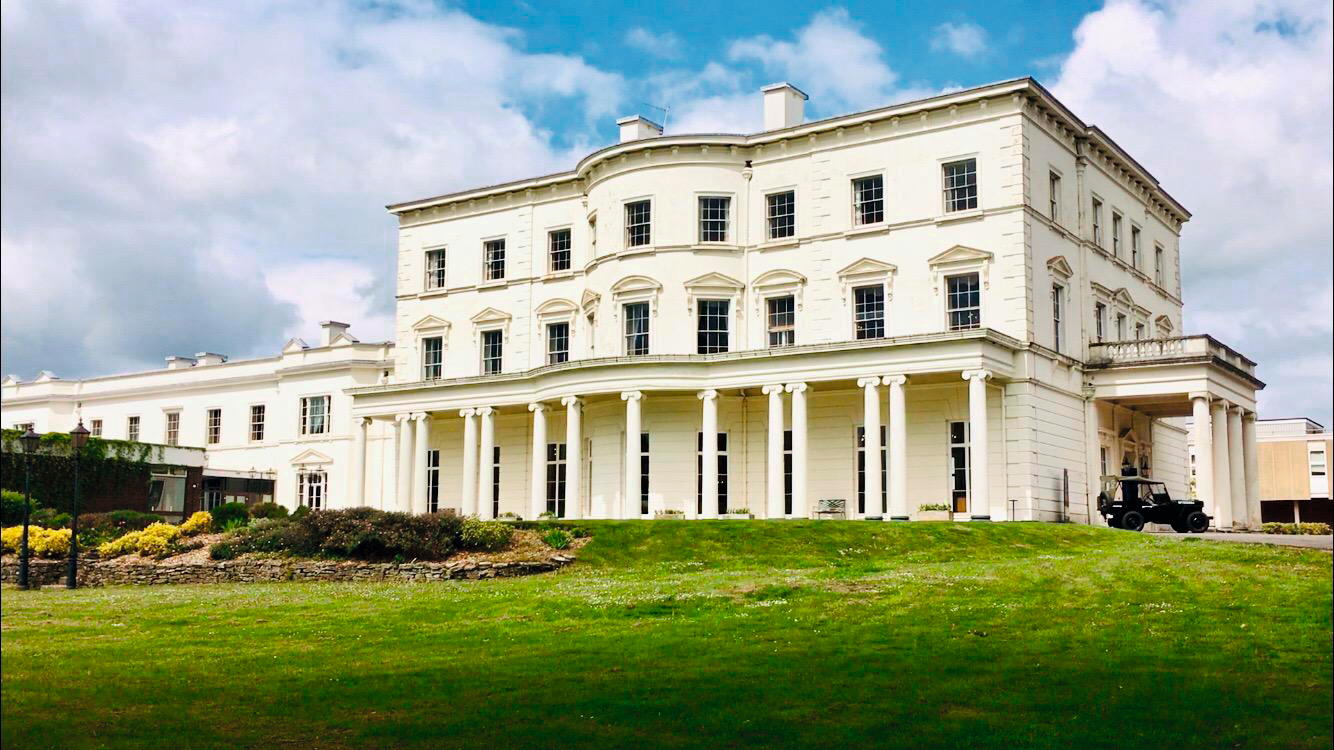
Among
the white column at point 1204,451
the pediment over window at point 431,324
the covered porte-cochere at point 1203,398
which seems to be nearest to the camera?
the white column at point 1204,451

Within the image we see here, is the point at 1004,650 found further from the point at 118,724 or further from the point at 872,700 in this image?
the point at 118,724

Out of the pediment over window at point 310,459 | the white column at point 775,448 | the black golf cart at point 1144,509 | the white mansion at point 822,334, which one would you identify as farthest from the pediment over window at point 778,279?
the pediment over window at point 310,459

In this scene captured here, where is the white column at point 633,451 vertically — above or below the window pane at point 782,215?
below

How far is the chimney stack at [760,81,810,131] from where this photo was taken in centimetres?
4800

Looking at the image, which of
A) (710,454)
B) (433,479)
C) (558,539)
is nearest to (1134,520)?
(710,454)

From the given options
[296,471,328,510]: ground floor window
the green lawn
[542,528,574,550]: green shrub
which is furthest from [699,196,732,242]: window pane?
[296,471,328,510]: ground floor window

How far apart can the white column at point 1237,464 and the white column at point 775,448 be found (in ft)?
52.4

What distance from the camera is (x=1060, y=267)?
44125 millimetres

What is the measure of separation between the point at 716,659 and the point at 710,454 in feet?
87.8

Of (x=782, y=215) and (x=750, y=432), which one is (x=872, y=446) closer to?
(x=750, y=432)

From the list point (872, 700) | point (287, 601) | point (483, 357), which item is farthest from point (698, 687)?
point (483, 357)

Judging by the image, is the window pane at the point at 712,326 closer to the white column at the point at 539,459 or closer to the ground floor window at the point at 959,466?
the white column at the point at 539,459

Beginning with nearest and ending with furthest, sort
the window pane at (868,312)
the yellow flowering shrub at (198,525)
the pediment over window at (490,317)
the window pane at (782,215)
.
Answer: the yellow flowering shrub at (198,525) < the window pane at (868,312) < the window pane at (782,215) < the pediment over window at (490,317)

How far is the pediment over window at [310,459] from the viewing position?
60906mm
